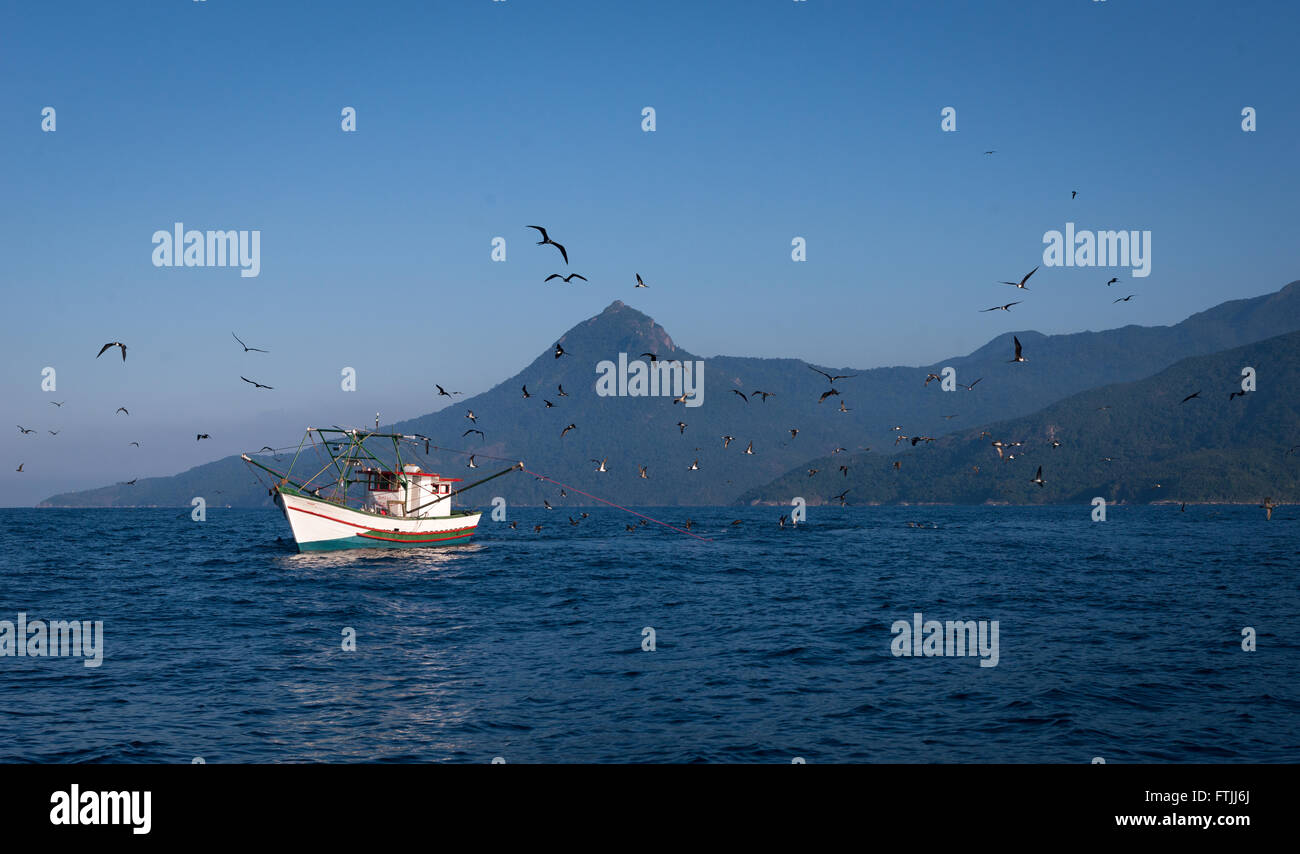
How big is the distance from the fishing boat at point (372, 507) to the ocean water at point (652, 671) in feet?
32.5

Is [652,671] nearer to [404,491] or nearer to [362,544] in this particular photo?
[362,544]

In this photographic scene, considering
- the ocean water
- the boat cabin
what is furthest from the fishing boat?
the ocean water

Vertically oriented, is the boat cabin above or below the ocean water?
above

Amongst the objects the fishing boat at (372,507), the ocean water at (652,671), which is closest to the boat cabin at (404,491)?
the fishing boat at (372,507)

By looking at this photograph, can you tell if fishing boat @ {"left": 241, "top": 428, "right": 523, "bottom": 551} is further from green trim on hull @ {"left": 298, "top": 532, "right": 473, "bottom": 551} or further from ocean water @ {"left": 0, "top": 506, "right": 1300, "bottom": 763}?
ocean water @ {"left": 0, "top": 506, "right": 1300, "bottom": 763}

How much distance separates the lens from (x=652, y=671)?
2342 cm

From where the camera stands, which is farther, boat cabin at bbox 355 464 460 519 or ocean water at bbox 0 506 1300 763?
boat cabin at bbox 355 464 460 519

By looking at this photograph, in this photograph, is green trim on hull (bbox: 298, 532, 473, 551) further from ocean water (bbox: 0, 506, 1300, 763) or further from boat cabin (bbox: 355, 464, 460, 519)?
ocean water (bbox: 0, 506, 1300, 763)

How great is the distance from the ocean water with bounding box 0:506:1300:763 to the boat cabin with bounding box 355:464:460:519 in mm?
15150

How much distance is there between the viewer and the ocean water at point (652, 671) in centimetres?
1661

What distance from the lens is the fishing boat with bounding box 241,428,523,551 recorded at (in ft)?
205

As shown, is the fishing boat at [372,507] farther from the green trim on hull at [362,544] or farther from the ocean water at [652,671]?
the ocean water at [652,671]

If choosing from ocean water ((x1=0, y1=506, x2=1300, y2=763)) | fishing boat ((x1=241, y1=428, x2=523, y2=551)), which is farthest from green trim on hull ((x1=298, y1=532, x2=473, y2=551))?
ocean water ((x1=0, y1=506, x2=1300, y2=763))
